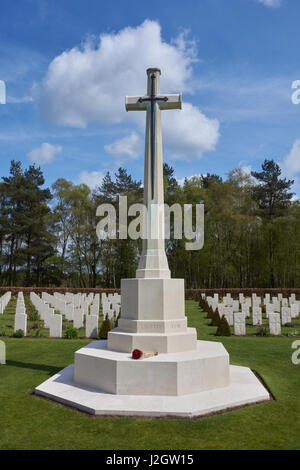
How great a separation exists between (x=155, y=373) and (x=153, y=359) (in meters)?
0.24

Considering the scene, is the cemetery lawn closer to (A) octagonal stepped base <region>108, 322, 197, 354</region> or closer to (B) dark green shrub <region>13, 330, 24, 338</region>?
(A) octagonal stepped base <region>108, 322, 197, 354</region>

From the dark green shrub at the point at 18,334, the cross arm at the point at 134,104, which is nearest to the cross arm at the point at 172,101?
the cross arm at the point at 134,104

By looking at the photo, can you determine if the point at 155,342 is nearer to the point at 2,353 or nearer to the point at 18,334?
the point at 2,353

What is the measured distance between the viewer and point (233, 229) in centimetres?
3153

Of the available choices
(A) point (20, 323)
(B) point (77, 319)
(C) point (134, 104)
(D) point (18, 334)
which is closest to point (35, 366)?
(D) point (18, 334)

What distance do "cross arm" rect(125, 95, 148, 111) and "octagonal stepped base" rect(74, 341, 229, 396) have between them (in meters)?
4.75

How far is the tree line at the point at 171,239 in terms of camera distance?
103ft

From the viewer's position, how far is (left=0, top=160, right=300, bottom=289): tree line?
31453 millimetres

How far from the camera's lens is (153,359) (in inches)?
212

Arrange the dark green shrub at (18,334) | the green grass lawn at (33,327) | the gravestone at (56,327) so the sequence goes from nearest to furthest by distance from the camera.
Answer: the gravestone at (56,327)
the dark green shrub at (18,334)
the green grass lawn at (33,327)

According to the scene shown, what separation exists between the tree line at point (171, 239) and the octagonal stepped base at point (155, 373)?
2573cm

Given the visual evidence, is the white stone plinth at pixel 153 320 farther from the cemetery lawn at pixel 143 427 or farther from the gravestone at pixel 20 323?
the gravestone at pixel 20 323

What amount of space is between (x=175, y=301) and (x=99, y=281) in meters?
34.1
